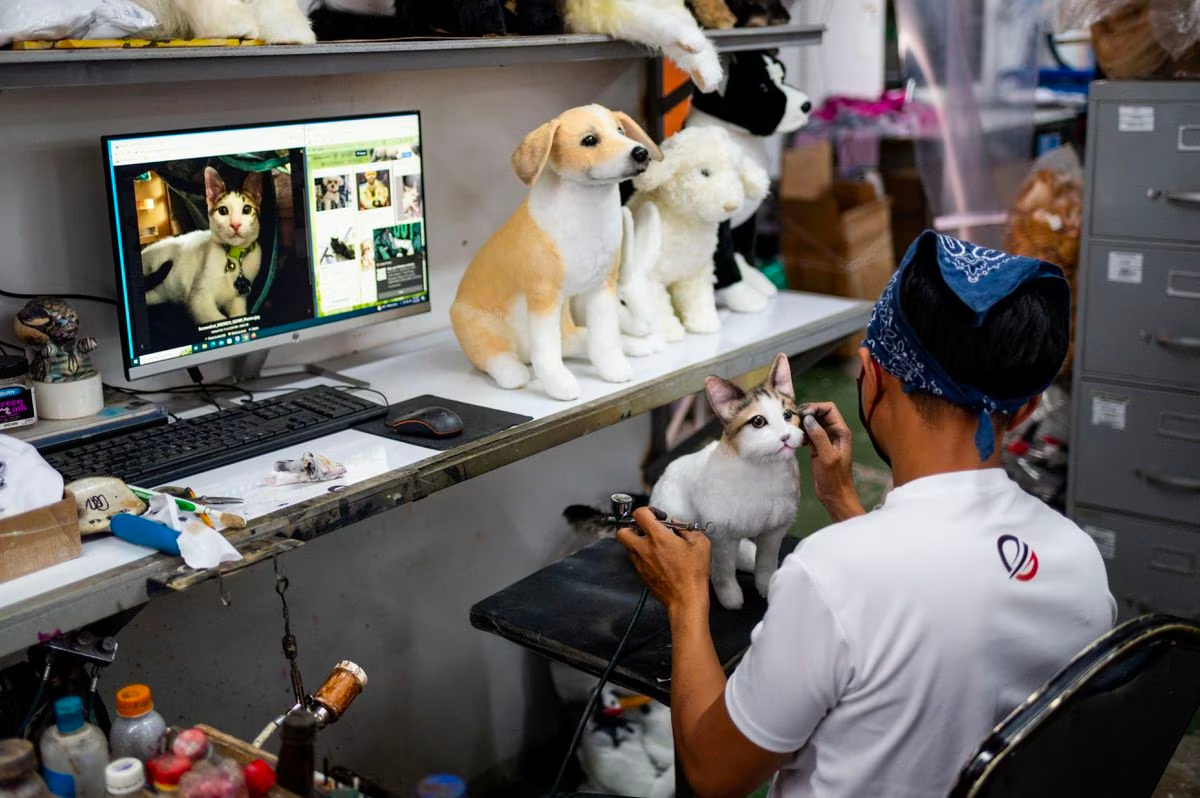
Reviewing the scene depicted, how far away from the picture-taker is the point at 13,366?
1.55 m

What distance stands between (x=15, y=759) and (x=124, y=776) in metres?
0.09

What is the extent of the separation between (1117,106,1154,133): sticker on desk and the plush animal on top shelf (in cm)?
114

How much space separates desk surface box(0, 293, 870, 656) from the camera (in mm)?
1268

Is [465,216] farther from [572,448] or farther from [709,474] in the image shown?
[709,474]

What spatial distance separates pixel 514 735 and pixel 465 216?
117cm

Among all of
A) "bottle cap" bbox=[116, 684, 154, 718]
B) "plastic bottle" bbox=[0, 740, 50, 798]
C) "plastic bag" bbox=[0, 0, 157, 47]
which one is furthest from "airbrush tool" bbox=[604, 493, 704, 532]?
"plastic bag" bbox=[0, 0, 157, 47]

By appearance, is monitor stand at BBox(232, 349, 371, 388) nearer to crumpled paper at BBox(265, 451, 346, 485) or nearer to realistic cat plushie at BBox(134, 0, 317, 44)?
crumpled paper at BBox(265, 451, 346, 485)

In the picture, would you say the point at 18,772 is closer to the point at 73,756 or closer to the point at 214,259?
the point at 73,756

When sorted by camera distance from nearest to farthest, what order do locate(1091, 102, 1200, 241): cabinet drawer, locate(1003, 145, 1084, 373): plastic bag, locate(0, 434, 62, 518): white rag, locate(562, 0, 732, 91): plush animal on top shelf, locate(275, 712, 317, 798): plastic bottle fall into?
locate(275, 712, 317, 798): plastic bottle → locate(0, 434, 62, 518): white rag → locate(562, 0, 732, 91): plush animal on top shelf → locate(1091, 102, 1200, 241): cabinet drawer → locate(1003, 145, 1084, 373): plastic bag

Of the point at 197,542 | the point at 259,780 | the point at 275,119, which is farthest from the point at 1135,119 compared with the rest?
the point at 259,780

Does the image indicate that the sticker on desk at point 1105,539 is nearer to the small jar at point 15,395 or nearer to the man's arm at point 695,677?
the man's arm at point 695,677

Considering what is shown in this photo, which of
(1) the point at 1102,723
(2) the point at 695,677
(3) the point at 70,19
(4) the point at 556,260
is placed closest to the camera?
(1) the point at 1102,723

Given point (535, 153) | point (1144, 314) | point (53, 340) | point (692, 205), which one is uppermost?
point (535, 153)

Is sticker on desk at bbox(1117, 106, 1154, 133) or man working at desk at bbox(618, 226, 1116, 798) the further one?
sticker on desk at bbox(1117, 106, 1154, 133)
